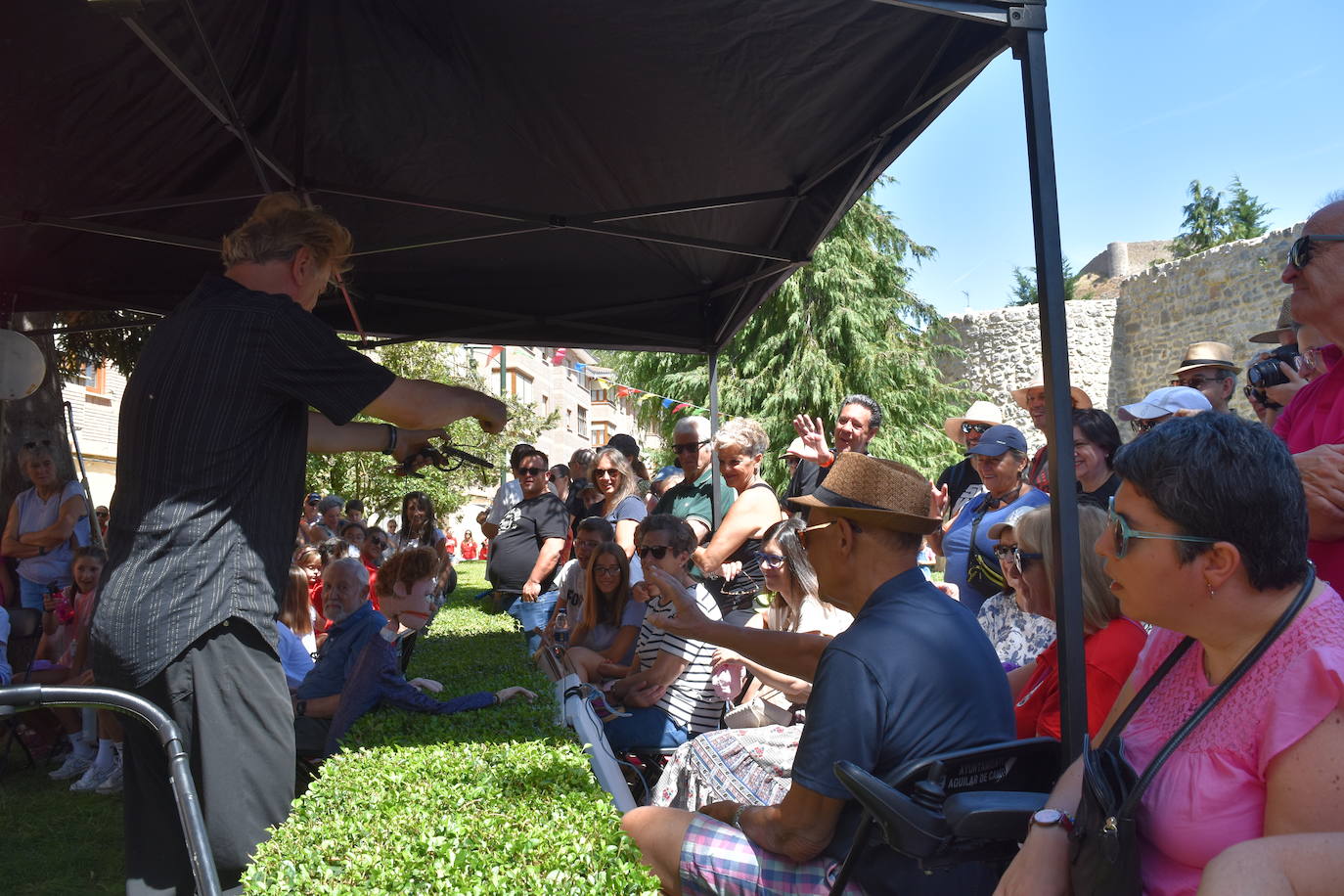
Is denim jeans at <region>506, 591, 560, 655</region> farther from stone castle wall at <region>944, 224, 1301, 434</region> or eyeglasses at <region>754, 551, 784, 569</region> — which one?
stone castle wall at <region>944, 224, 1301, 434</region>

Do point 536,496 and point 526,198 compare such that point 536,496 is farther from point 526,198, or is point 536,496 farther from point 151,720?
point 151,720

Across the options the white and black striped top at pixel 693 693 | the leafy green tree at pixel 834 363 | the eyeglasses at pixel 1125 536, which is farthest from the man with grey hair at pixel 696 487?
the leafy green tree at pixel 834 363

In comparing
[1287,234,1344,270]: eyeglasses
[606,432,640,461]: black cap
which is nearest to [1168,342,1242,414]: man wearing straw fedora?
[1287,234,1344,270]: eyeglasses

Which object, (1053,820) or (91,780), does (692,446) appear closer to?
(91,780)

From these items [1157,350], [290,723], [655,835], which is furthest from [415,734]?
[1157,350]

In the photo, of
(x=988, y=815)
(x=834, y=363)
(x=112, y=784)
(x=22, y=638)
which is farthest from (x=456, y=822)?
(x=834, y=363)

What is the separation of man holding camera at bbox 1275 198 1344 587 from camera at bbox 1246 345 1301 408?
1448mm

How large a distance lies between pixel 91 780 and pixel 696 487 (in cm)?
408

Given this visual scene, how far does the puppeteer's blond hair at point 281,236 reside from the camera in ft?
8.86

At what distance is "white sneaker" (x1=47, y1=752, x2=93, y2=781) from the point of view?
631cm

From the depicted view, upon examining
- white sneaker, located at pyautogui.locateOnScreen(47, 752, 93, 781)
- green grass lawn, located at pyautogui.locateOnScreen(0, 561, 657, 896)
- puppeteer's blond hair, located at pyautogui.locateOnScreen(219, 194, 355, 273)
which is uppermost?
puppeteer's blond hair, located at pyautogui.locateOnScreen(219, 194, 355, 273)

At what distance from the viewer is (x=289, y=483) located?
8.55ft

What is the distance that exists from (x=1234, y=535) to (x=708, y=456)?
5584mm

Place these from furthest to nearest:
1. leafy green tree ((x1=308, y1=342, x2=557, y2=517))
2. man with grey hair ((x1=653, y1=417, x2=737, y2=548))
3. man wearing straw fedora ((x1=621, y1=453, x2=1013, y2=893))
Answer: leafy green tree ((x1=308, y1=342, x2=557, y2=517)) < man with grey hair ((x1=653, y1=417, x2=737, y2=548)) < man wearing straw fedora ((x1=621, y1=453, x2=1013, y2=893))
